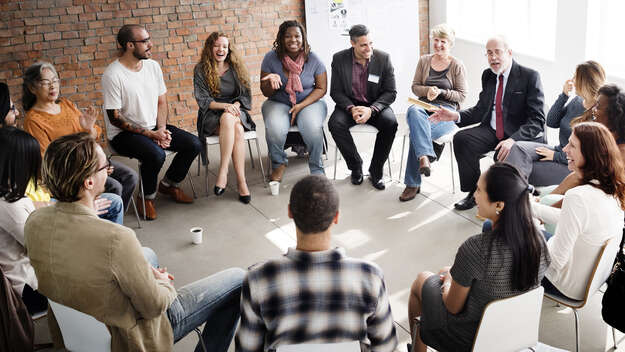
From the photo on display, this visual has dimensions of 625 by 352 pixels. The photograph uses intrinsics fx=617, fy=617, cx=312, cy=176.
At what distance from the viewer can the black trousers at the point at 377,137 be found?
544 centimetres

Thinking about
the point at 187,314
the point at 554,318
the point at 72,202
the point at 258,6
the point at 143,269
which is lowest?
the point at 554,318

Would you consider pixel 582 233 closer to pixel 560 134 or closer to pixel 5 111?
pixel 560 134

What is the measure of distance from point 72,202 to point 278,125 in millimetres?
3181

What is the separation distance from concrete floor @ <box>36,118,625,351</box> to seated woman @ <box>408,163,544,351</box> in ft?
2.57

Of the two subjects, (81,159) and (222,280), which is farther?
(222,280)

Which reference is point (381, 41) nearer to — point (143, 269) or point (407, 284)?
point (407, 284)

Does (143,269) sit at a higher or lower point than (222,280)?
higher

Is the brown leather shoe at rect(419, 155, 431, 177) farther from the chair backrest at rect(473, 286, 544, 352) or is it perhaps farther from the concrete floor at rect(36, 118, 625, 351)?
the chair backrest at rect(473, 286, 544, 352)

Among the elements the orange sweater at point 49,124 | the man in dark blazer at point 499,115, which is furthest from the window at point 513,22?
the orange sweater at point 49,124

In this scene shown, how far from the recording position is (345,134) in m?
5.53

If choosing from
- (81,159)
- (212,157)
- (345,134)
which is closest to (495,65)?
(345,134)

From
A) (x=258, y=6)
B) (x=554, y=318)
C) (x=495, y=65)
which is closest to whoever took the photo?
(x=554, y=318)

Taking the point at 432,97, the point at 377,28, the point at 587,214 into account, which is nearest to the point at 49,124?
the point at 432,97

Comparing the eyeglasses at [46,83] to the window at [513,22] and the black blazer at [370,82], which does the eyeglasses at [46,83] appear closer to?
the black blazer at [370,82]
